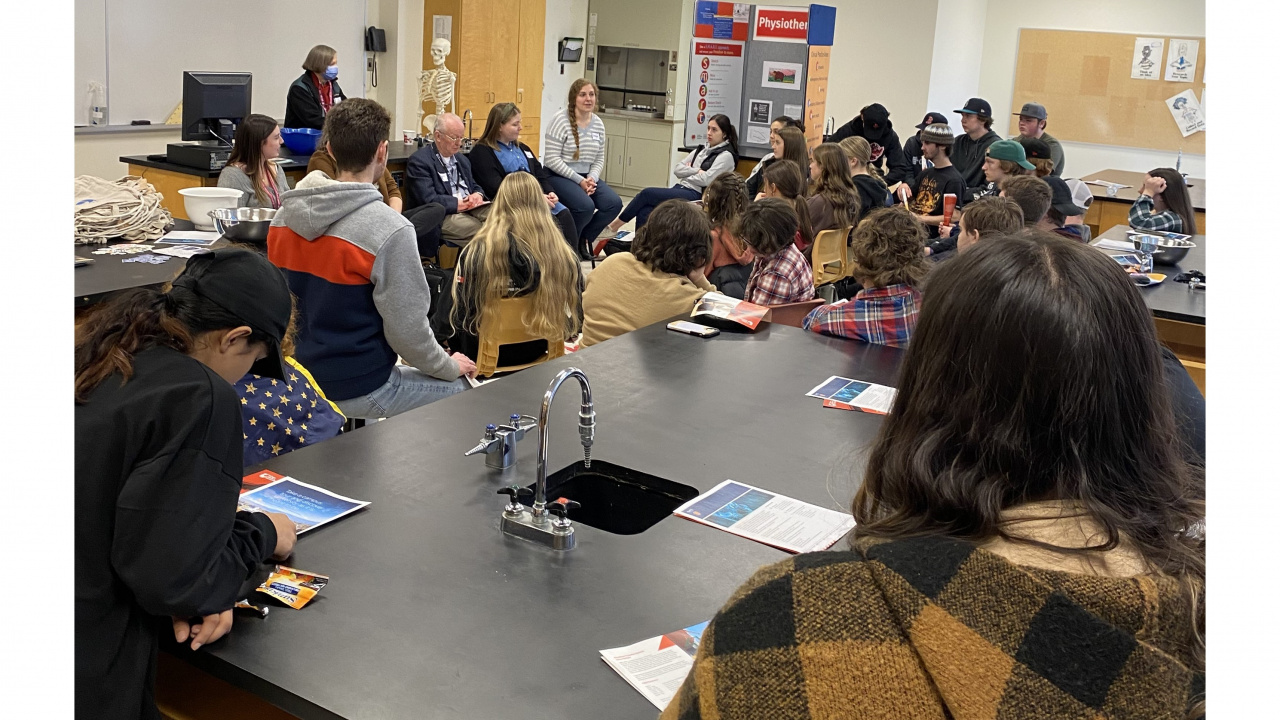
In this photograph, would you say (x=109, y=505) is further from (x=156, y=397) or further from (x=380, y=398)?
(x=380, y=398)

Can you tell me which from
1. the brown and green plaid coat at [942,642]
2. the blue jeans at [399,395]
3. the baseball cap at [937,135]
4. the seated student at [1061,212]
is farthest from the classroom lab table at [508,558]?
the baseball cap at [937,135]

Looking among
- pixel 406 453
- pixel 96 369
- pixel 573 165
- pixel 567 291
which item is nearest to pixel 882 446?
pixel 96 369

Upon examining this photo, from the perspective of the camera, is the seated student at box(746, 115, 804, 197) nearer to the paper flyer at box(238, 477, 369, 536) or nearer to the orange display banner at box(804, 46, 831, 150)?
the orange display banner at box(804, 46, 831, 150)

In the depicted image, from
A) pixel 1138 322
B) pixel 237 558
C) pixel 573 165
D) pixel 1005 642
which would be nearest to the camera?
pixel 1005 642

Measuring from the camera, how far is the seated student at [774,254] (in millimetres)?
4473

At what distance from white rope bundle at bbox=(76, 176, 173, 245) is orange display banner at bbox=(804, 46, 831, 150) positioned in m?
5.88

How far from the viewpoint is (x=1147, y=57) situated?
38.4 feet

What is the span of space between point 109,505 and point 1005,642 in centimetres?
120

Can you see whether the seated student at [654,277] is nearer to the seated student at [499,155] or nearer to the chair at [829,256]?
the chair at [829,256]

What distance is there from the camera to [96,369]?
1.56 meters

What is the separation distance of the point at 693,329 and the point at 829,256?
105 inches

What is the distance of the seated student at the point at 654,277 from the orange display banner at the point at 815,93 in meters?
5.51

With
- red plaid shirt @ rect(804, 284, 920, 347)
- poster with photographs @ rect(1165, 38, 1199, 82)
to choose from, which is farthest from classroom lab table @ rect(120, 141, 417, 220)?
poster with photographs @ rect(1165, 38, 1199, 82)

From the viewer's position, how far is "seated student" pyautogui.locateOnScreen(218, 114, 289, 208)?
5109mm
